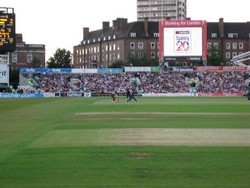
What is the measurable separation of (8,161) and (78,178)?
314cm

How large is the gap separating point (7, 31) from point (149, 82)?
170ft

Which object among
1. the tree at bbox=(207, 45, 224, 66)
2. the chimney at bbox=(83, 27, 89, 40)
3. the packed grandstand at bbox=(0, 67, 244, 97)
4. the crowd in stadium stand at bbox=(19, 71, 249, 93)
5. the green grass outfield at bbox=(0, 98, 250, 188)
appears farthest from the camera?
the chimney at bbox=(83, 27, 89, 40)

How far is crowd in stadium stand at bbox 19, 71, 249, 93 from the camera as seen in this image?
87875 millimetres

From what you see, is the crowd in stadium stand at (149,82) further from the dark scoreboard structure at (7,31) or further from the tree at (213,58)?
the dark scoreboard structure at (7,31)

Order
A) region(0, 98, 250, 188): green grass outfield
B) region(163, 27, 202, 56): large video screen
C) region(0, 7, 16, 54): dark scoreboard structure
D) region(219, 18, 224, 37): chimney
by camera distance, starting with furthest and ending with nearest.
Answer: region(219, 18, 224, 37): chimney, region(163, 27, 202, 56): large video screen, region(0, 7, 16, 54): dark scoreboard structure, region(0, 98, 250, 188): green grass outfield

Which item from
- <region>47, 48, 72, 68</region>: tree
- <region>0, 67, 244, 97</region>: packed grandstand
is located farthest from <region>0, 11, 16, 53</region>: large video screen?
<region>47, 48, 72, 68</region>: tree

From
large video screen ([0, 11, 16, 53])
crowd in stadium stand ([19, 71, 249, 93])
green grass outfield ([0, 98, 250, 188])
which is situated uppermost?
large video screen ([0, 11, 16, 53])

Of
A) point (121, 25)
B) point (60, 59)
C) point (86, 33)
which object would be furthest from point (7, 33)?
point (86, 33)

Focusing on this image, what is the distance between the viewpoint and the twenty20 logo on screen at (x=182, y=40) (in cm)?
7356

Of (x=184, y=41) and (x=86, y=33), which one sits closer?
(x=184, y=41)

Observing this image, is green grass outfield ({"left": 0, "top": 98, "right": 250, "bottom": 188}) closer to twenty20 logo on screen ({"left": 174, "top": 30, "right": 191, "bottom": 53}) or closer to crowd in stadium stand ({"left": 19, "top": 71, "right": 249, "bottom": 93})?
twenty20 logo on screen ({"left": 174, "top": 30, "right": 191, "bottom": 53})

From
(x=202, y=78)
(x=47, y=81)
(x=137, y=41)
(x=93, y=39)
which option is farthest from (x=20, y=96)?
(x=93, y=39)

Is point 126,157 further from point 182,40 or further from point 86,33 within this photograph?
point 86,33

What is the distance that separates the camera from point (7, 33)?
134 ft
